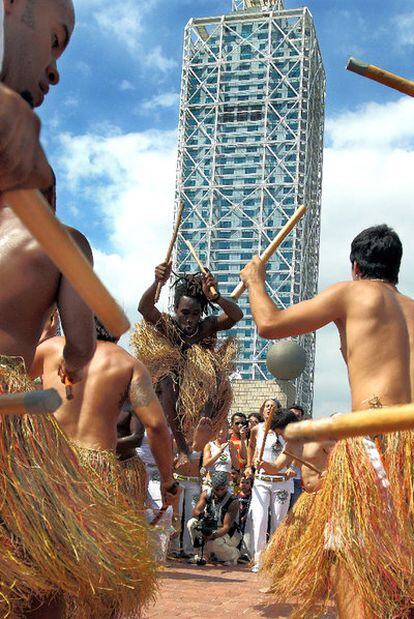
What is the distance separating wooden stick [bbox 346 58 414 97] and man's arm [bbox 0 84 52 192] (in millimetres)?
1165

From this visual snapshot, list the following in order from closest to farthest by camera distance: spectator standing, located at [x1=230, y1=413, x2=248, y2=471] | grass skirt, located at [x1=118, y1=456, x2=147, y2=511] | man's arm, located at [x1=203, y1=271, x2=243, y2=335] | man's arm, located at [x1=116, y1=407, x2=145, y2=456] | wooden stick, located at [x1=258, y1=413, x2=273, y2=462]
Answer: grass skirt, located at [x1=118, y1=456, x2=147, y2=511] → man's arm, located at [x1=116, y1=407, x2=145, y2=456] → man's arm, located at [x1=203, y1=271, x2=243, y2=335] → wooden stick, located at [x1=258, y1=413, x2=273, y2=462] → spectator standing, located at [x1=230, y1=413, x2=248, y2=471]

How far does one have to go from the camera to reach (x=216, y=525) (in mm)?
8797

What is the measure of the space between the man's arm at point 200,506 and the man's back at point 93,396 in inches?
197

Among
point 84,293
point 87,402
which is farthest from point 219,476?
point 84,293

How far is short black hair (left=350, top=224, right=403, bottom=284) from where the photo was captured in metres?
3.67

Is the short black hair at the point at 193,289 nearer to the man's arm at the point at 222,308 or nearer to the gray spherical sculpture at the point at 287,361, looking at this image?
the man's arm at the point at 222,308

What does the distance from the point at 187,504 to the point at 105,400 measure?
4.96 meters

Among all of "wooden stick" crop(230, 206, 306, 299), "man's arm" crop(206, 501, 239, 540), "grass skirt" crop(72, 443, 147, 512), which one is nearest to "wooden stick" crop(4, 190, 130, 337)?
"grass skirt" crop(72, 443, 147, 512)

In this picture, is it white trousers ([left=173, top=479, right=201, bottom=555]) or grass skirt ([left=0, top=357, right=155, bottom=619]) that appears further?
white trousers ([left=173, top=479, right=201, bottom=555])

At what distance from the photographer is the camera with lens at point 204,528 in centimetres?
866

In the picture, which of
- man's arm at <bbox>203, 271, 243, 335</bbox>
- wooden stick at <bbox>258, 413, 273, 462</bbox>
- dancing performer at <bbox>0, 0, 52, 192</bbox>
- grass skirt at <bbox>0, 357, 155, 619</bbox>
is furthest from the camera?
wooden stick at <bbox>258, 413, 273, 462</bbox>

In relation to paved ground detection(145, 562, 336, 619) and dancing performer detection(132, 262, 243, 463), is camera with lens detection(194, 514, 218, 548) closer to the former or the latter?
paved ground detection(145, 562, 336, 619)

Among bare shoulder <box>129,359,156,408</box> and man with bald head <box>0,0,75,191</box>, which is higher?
man with bald head <box>0,0,75,191</box>

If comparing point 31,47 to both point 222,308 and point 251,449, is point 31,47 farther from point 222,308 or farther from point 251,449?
point 251,449
